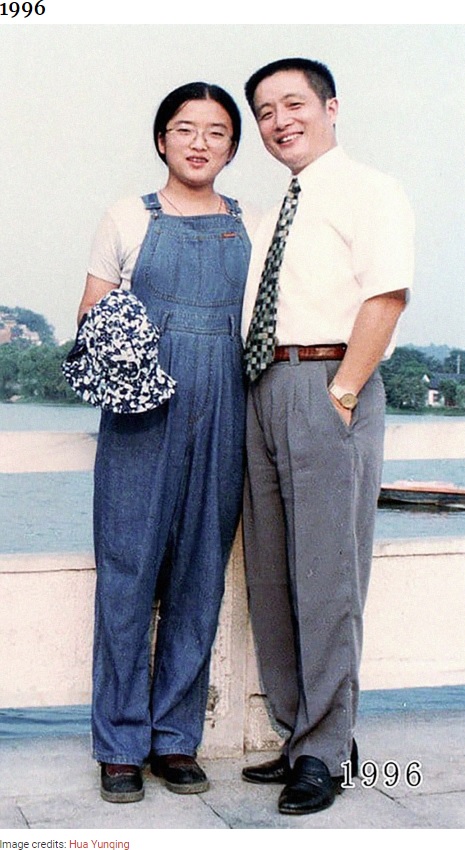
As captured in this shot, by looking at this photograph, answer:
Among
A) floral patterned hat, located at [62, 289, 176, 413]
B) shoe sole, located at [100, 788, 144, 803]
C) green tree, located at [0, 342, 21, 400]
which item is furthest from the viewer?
green tree, located at [0, 342, 21, 400]

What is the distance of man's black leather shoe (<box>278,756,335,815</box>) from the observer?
89.1 inches

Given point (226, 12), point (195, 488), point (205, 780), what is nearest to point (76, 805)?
point (205, 780)

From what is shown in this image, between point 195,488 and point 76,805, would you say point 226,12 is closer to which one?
point 195,488

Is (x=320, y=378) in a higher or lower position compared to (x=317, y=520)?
higher

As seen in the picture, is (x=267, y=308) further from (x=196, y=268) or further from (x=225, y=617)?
(x=225, y=617)

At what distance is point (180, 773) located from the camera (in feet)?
7.79

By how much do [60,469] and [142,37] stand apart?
1053mm

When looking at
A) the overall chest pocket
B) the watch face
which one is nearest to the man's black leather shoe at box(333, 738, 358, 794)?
the watch face

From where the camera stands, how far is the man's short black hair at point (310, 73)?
232 centimetres

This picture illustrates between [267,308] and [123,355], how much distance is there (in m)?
0.31

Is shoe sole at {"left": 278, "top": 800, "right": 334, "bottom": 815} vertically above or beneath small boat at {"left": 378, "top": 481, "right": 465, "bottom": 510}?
above

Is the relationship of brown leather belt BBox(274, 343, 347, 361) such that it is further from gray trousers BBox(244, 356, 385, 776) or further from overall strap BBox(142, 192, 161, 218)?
overall strap BBox(142, 192, 161, 218)

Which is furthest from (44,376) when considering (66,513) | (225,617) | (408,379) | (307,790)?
(66,513)

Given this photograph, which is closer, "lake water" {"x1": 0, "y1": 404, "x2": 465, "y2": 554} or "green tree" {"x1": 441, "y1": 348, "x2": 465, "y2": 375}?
"green tree" {"x1": 441, "y1": 348, "x2": 465, "y2": 375}
